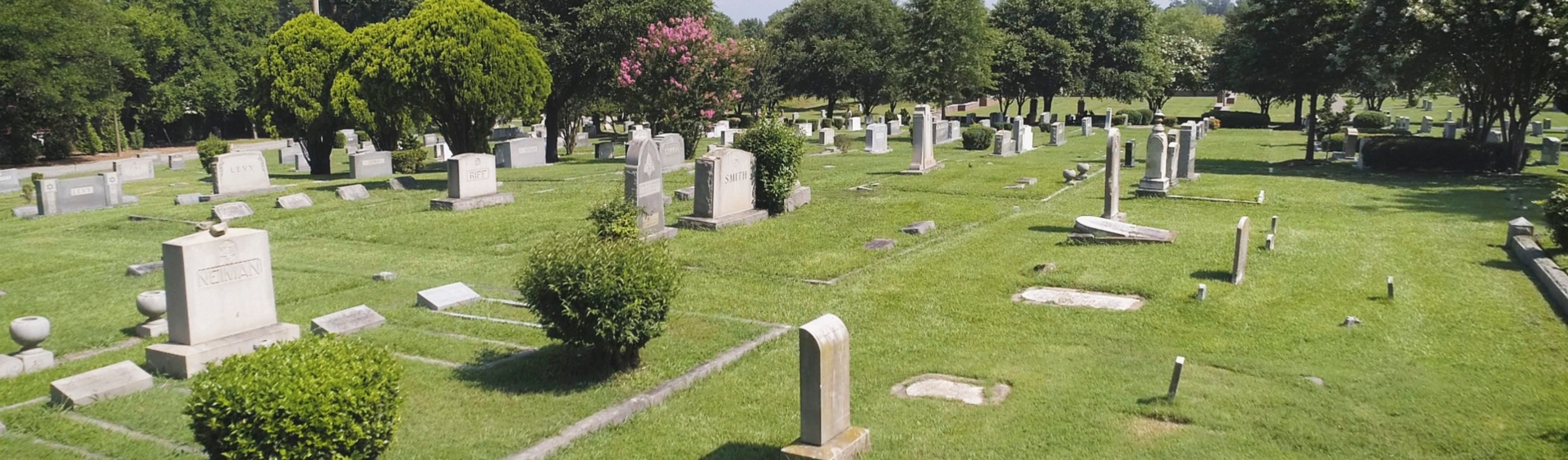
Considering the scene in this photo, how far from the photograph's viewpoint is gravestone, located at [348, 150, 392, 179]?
27.1m

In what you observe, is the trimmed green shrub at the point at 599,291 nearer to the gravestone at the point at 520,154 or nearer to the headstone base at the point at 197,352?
the headstone base at the point at 197,352

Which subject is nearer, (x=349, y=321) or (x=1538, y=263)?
(x=349, y=321)

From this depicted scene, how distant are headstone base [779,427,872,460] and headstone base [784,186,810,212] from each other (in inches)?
454

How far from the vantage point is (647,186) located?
1542 cm

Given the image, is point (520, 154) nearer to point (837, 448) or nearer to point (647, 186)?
point (647, 186)

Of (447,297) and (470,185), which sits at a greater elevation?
(470,185)

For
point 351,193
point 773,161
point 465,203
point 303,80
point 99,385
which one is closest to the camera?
point 99,385

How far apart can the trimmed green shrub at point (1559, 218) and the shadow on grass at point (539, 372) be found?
1226 centimetres

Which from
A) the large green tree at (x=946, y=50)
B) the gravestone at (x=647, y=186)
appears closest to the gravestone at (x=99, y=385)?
the gravestone at (x=647, y=186)

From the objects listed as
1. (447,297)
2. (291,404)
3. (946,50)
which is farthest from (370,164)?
(946,50)

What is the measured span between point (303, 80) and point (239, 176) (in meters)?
6.46

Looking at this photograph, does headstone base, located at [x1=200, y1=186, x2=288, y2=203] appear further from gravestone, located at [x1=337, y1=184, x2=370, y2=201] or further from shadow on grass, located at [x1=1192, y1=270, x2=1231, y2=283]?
shadow on grass, located at [x1=1192, y1=270, x2=1231, y2=283]

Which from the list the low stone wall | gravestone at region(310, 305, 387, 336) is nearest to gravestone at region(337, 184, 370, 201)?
gravestone at region(310, 305, 387, 336)

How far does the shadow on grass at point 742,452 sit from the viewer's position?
6645mm
